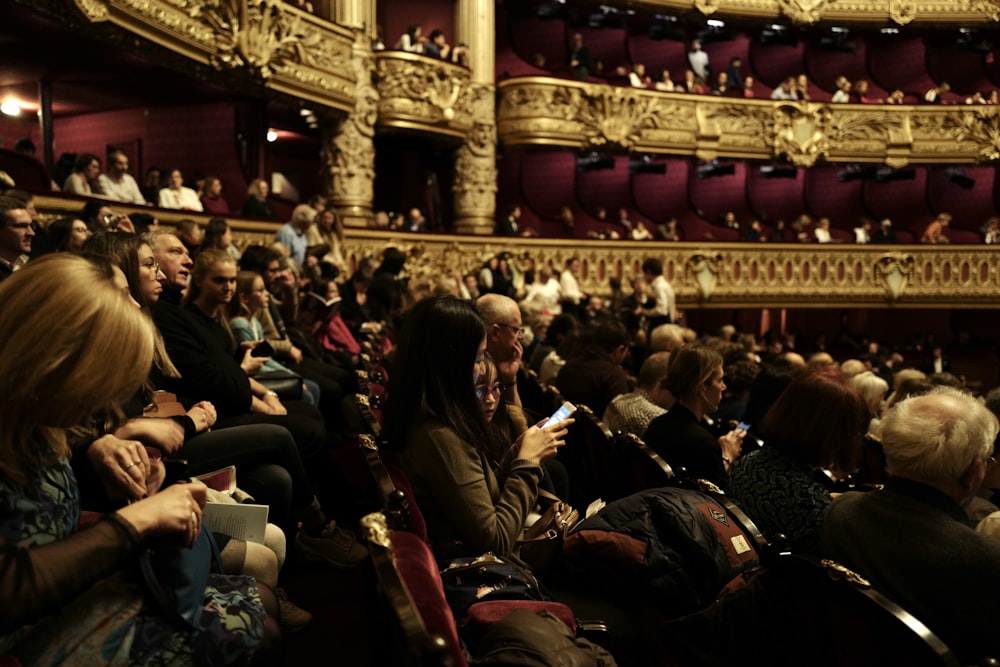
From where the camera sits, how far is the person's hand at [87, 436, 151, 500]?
5.12 ft

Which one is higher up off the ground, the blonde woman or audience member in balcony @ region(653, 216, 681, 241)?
audience member in balcony @ region(653, 216, 681, 241)

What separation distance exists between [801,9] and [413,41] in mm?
7270

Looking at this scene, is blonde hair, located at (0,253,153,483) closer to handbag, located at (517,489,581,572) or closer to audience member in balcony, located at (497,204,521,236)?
handbag, located at (517,489,581,572)

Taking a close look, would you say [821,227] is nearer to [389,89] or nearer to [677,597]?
[389,89]

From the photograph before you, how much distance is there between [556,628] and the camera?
1555 millimetres

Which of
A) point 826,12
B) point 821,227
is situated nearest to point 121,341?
point 821,227

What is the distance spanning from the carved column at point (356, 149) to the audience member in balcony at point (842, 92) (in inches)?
324

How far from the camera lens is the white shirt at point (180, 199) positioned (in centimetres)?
720

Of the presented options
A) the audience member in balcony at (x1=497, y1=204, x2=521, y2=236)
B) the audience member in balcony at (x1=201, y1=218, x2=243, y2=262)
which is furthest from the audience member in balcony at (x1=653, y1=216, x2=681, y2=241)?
the audience member in balcony at (x1=201, y1=218, x2=243, y2=262)

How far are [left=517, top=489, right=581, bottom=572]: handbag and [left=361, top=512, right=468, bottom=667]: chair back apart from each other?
549mm

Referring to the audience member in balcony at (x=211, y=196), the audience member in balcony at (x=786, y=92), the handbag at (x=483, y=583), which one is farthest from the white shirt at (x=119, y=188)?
the audience member in balcony at (x=786, y=92)

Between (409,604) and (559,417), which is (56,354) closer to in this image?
(409,604)

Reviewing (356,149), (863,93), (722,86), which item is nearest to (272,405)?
(356,149)

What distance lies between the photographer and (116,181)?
21.9ft
